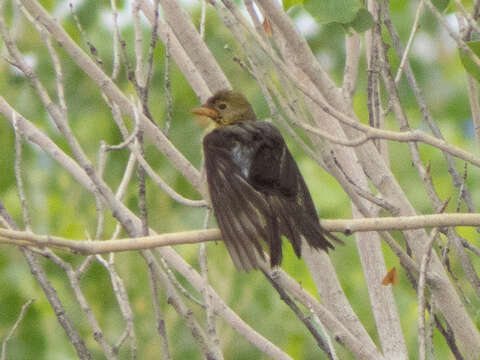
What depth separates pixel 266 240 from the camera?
3.28 metres

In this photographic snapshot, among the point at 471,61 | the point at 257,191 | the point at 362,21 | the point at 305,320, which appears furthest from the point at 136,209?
the point at 471,61

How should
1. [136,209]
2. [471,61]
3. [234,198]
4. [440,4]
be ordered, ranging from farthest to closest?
1. [136,209]
2. [234,198]
3. [440,4]
4. [471,61]

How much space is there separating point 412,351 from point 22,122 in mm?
3431

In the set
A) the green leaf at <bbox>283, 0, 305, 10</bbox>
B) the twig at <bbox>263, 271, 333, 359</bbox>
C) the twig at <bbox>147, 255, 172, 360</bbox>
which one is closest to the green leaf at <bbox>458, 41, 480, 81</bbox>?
the green leaf at <bbox>283, 0, 305, 10</bbox>

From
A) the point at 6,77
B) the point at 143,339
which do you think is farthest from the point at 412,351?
the point at 6,77

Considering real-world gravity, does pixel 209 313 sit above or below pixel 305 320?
above

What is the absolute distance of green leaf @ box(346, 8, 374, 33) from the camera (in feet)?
9.25

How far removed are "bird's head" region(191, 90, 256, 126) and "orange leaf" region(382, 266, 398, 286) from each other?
1066 mm

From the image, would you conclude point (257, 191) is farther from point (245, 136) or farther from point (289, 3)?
point (289, 3)

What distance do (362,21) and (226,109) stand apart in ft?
4.50

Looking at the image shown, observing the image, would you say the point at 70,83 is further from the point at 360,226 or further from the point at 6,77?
the point at 360,226

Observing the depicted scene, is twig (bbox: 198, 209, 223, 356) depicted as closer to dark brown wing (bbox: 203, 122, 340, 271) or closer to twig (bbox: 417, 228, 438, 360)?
dark brown wing (bbox: 203, 122, 340, 271)

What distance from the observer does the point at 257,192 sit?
3453mm

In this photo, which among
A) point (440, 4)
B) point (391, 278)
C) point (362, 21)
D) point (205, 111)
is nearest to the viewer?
point (362, 21)
